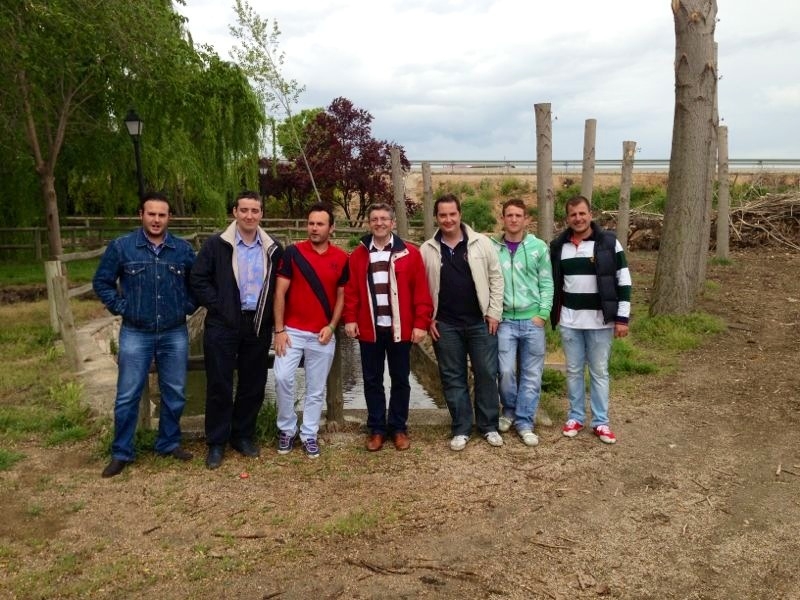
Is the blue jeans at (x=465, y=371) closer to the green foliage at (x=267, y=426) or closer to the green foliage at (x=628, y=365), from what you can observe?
the green foliage at (x=267, y=426)

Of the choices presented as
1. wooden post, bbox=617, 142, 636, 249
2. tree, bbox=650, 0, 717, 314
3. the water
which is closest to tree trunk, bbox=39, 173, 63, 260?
the water

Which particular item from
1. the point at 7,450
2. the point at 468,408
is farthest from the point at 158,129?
the point at 468,408

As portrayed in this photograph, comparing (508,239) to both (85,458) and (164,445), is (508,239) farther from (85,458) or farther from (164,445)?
(85,458)

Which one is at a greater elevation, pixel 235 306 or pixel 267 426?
pixel 235 306

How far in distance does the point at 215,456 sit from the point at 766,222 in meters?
18.8

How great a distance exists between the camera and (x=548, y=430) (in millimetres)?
4984

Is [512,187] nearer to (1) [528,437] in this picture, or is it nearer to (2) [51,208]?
(2) [51,208]

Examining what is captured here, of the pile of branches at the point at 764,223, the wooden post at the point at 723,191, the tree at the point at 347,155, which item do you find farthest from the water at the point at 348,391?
the tree at the point at 347,155

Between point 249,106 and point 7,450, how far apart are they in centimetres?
1325

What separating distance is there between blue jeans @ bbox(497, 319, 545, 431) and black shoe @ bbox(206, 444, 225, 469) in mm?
2075

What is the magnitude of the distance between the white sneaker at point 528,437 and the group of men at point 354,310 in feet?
0.05

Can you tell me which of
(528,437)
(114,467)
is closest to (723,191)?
(528,437)

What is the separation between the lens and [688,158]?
8227 millimetres

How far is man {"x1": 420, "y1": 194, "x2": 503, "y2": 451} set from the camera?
14.5ft
